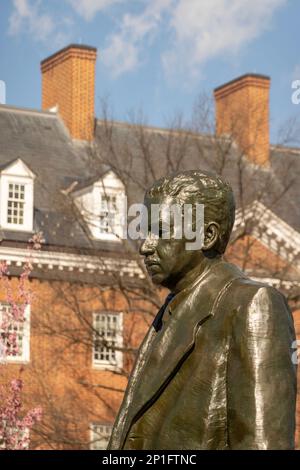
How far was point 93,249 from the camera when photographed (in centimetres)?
3756

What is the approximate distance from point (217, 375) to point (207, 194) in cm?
66

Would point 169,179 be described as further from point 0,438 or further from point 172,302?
point 0,438

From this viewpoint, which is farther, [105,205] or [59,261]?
[59,261]

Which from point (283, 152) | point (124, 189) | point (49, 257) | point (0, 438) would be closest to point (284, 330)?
point (0, 438)

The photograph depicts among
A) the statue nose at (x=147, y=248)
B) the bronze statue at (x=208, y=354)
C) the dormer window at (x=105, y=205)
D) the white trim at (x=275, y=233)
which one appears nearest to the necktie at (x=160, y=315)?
the bronze statue at (x=208, y=354)

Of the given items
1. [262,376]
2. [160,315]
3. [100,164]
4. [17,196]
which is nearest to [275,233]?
[100,164]

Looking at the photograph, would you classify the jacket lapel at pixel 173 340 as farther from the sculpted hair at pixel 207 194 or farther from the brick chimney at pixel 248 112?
the brick chimney at pixel 248 112

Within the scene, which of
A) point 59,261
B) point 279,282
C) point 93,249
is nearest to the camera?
point 279,282

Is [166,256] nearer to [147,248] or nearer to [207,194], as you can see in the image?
[147,248]

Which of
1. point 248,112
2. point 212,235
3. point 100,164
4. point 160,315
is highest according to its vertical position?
point 248,112

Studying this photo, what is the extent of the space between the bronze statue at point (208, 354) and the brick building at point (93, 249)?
89.5ft

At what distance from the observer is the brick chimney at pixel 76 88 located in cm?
4594

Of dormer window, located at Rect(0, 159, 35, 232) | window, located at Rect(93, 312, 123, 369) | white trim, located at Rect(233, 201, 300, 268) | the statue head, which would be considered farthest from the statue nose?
dormer window, located at Rect(0, 159, 35, 232)

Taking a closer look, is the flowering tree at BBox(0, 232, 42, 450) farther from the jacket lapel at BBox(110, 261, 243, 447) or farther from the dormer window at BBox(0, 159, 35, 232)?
the jacket lapel at BBox(110, 261, 243, 447)
